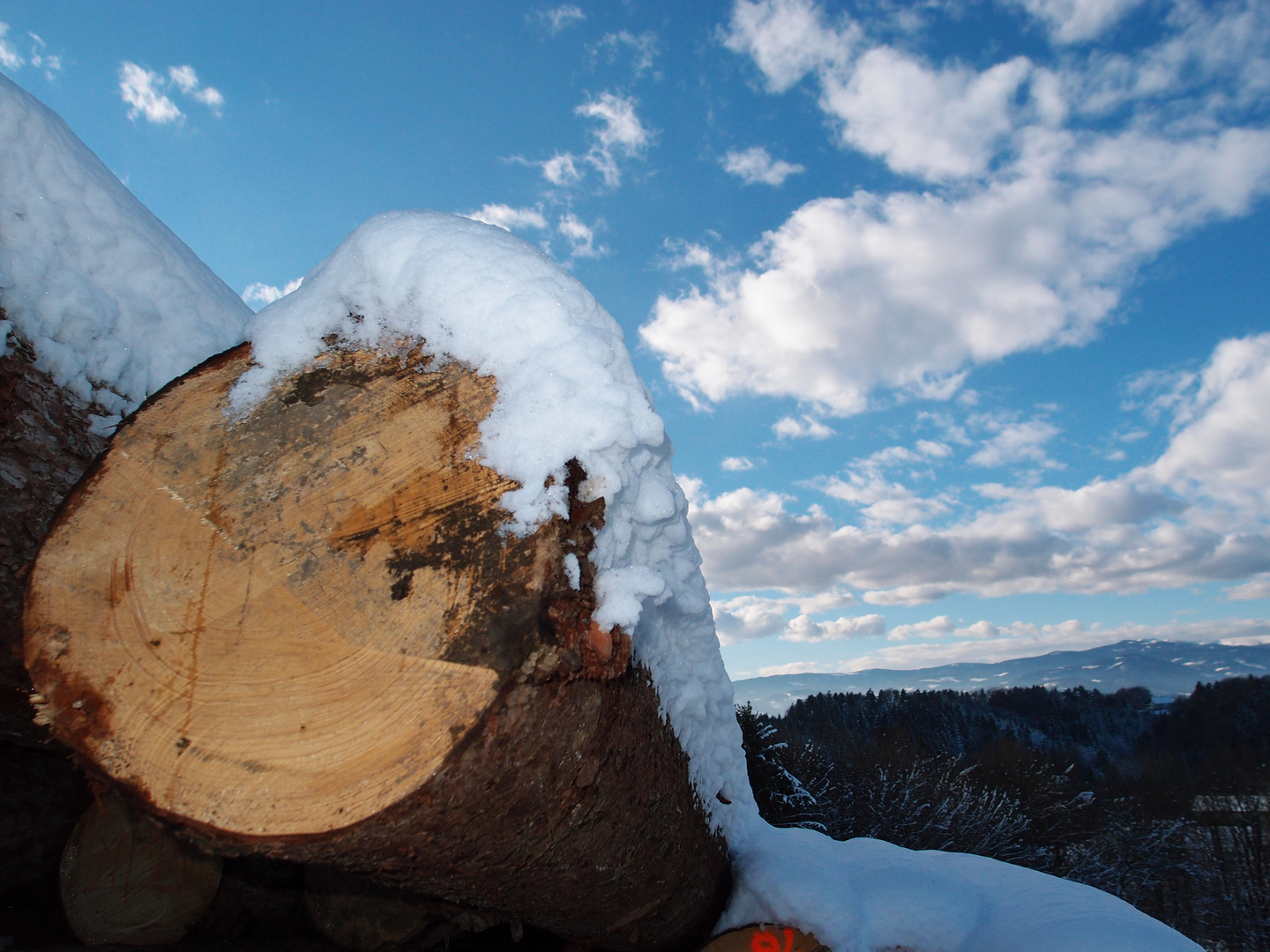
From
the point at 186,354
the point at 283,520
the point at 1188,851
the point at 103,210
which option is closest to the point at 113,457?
the point at 283,520

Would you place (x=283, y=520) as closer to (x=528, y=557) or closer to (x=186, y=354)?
(x=528, y=557)

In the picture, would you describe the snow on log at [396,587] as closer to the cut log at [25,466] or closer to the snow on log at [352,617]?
the snow on log at [352,617]

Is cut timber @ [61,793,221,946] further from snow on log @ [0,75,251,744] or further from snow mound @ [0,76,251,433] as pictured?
snow mound @ [0,76,251,433]

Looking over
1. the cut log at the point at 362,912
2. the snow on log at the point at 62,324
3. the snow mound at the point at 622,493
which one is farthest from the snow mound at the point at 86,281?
the cut log at the point at 362,912

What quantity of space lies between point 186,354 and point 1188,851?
32462mm

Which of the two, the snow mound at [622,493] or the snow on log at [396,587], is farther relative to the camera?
the snow mound at [622,493]

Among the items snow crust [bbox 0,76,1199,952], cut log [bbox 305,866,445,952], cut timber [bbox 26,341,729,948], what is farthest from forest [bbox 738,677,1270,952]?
cut timber [bbox 26,341,729,948]

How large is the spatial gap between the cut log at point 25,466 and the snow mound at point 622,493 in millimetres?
714

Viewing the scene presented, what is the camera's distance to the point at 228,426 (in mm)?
1081

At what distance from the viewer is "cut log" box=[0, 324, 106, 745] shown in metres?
1.44

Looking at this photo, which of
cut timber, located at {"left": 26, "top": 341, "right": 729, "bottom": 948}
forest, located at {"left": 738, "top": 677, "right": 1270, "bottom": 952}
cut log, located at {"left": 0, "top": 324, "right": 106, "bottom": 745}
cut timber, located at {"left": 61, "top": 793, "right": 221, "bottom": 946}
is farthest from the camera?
forest, located at {"left": 738, "top": 677, "right": 1270, "bottom": 952}

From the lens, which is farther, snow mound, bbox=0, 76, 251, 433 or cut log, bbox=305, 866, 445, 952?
cut log, bbox=305, 866, 445, 952

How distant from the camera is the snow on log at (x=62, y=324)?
57.6 inches

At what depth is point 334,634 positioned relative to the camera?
93cm
